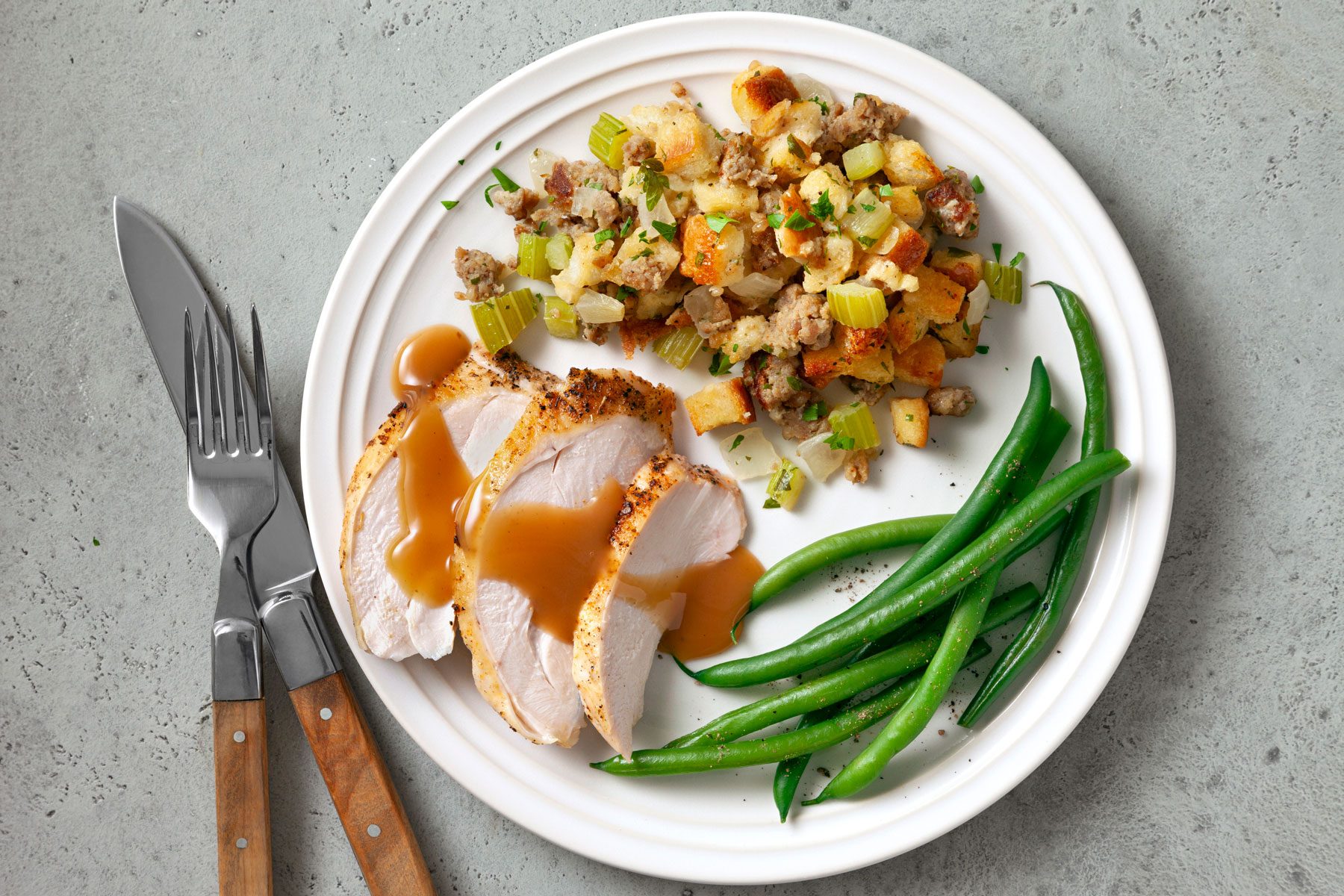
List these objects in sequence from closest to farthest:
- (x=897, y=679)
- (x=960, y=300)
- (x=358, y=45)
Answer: (x=960, y=300), (x=897, y=679), (x=358, y=45)

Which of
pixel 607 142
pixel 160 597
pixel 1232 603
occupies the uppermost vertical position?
pixel 607 142

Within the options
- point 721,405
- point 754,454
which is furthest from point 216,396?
point 754,454

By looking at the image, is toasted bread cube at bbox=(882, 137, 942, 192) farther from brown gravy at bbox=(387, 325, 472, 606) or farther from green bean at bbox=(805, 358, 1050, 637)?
brown gravy at bbox=(387, 325, 472, 606)

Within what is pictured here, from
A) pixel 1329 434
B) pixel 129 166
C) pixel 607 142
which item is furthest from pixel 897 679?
pixel 129 166

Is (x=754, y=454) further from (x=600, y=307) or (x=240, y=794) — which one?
(x=240, y=794)

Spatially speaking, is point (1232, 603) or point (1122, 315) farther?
point (1232, 603)

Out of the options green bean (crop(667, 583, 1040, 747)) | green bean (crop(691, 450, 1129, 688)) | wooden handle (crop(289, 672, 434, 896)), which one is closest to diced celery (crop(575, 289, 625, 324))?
green bean (crop(691, 450, 1129, 688))

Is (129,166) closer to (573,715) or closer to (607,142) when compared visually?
(607,142)

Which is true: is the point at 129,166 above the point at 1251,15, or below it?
above
